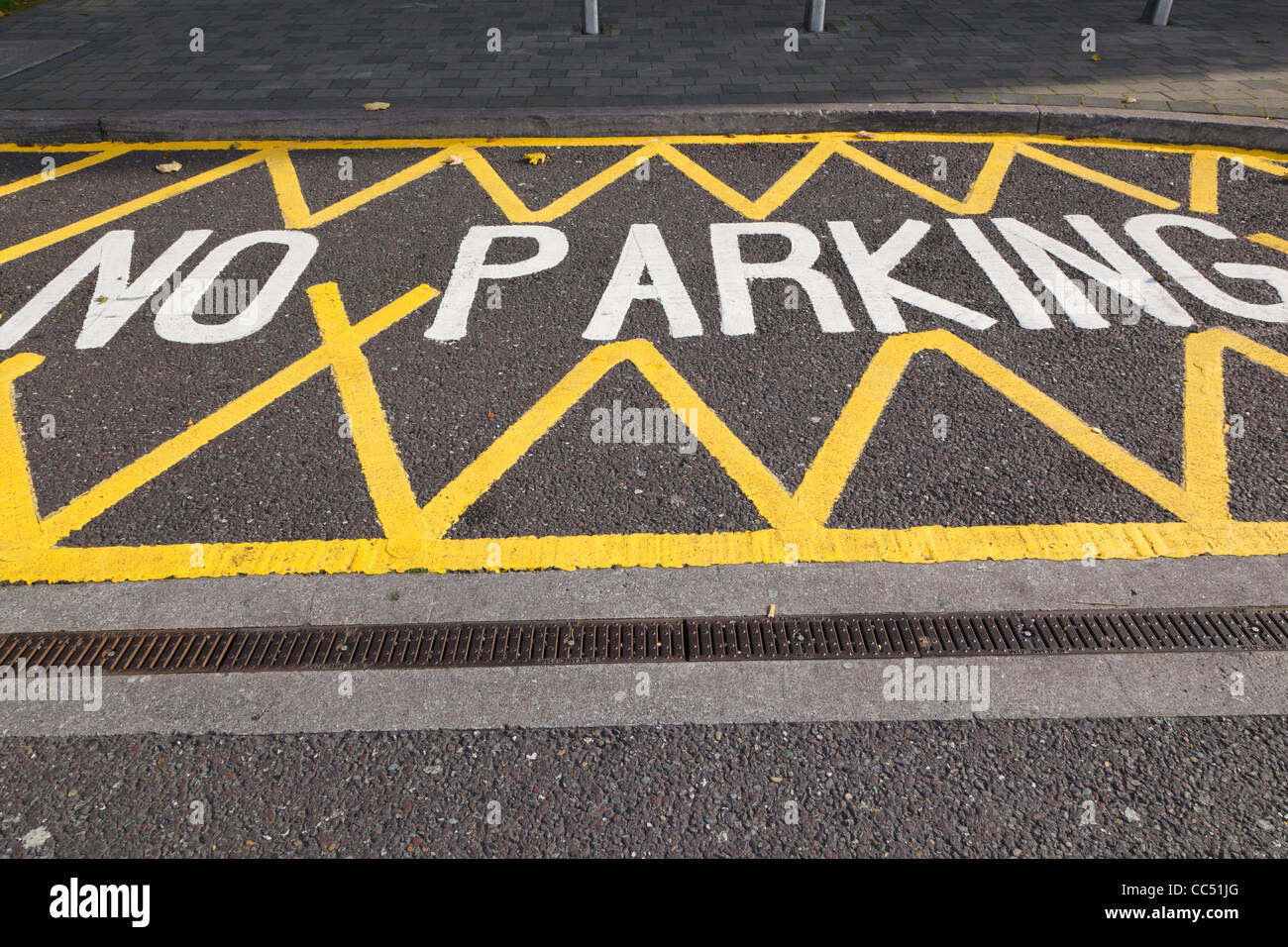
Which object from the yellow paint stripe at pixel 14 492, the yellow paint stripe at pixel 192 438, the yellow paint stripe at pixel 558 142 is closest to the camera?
the yellow paint stripe at pixel 14 492

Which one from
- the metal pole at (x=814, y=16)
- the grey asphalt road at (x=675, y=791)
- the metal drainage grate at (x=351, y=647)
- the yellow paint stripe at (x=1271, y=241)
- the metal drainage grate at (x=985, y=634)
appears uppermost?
the metal pole at (x=814, y=16)

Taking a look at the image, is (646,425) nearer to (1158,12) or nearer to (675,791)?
(675,791)

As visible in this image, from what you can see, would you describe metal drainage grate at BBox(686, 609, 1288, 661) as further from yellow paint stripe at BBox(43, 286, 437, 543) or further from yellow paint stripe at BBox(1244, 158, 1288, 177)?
yellow paint stripe at BBox(1244, 158, 1288, 177)

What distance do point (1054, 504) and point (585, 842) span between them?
224cm

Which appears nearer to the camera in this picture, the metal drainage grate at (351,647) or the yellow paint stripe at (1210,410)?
the metal drainage grate at (351,647)

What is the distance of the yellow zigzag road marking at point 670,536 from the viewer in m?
3.27

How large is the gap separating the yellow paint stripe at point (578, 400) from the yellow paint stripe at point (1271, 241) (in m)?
3.83

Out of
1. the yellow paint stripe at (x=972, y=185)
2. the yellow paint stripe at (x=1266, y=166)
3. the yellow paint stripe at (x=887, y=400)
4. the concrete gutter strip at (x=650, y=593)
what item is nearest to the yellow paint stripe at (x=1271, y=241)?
the yellow paint stripe at (x=1266, y=166)

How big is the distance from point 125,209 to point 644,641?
16.9 ft

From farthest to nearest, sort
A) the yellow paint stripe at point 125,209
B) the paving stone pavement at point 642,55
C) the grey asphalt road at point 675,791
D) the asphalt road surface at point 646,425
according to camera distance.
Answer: the paving stone pavement at point 642,55 → the yellow paint stripe at point 125,209 → the asphalt road surface at point 646,425 → the grey asphalt road at point 675,791

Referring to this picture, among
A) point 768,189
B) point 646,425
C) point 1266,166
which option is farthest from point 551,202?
point 1266,166

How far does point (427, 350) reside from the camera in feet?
14.7

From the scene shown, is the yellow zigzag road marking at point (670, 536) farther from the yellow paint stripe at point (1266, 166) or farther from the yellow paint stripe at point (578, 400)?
the yellow paint stripe at point (1266, 166)

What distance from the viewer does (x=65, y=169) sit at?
657cm
